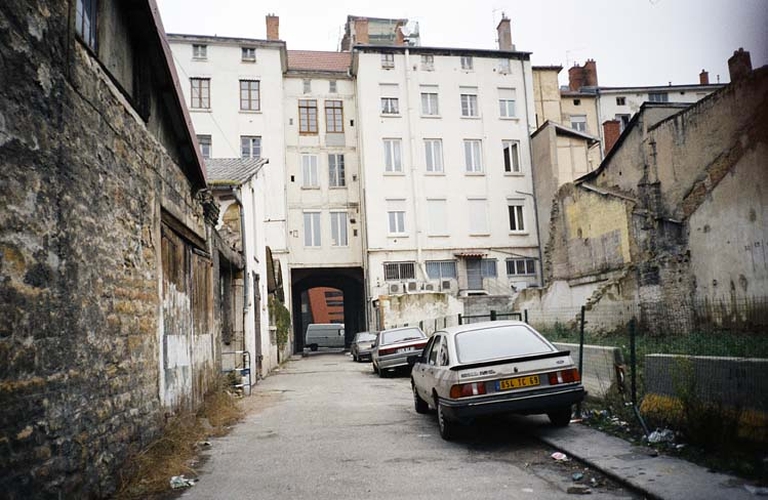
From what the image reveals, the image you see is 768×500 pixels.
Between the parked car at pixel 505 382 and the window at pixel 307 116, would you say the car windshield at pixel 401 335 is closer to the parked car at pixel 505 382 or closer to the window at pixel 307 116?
the parked car at pixel 505 382

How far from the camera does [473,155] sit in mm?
37375

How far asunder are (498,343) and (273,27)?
118ft

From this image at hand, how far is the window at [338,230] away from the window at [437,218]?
5393mm

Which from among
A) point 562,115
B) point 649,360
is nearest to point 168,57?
point 649,360

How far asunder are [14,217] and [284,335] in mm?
23682

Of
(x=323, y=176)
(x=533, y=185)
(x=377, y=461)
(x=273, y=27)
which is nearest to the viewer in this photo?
(x=377, y=461)

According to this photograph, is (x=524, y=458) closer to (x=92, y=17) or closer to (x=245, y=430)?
(x=245, y=430)

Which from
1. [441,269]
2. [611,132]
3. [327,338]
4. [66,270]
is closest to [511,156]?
[611,132]

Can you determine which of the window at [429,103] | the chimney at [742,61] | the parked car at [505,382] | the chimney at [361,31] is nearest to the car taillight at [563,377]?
the parked car at [505,382]

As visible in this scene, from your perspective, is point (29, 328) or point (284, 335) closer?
point (29, 328)

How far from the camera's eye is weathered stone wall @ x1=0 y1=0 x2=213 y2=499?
12.9ft

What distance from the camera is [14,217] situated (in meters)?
3.95

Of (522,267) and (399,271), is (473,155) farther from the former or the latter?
(399,271)

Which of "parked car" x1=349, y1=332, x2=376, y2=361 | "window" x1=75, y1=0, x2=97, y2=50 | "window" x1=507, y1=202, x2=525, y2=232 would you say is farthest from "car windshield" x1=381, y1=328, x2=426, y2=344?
"window" x1=507, y1=202, x2=525, y2=232
